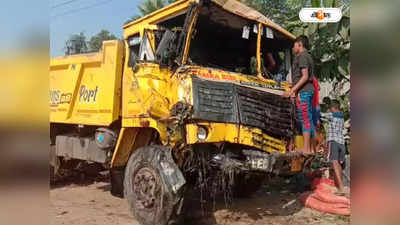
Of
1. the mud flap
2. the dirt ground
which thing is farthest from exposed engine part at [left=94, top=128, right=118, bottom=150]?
the mud flap

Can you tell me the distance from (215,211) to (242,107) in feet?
6.07

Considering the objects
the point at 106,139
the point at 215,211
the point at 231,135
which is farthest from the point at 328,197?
the point at 106,139

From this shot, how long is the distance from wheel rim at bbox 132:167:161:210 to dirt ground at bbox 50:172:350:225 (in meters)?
0.50

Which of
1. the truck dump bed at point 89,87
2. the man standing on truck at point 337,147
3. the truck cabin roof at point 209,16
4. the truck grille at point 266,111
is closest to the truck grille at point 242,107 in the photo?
the truck grille at point 266,111

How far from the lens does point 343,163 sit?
531 centimetres

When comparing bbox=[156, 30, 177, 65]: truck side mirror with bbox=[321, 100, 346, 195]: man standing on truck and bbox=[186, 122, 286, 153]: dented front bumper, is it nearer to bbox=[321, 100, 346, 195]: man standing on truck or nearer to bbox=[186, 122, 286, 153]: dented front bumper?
bbox=[186, 122, 286, 153]: dented front bumper

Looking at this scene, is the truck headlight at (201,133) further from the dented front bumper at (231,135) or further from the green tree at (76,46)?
the green tree at (76,46)

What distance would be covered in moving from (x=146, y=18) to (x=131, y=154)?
179 cm

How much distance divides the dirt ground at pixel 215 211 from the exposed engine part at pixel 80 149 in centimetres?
72

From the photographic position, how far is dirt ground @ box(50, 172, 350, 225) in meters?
4.71

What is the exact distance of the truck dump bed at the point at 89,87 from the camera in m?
4.93

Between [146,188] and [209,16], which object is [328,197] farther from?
[209,16]
